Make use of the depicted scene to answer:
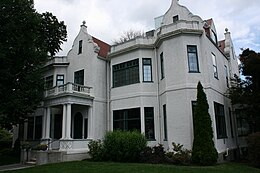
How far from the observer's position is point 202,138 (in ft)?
42.5

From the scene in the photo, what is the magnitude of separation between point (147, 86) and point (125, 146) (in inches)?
204

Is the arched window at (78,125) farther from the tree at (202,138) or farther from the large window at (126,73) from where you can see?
the tree at (202,138)

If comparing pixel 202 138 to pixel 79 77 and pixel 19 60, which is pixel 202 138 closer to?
pixel 79 77

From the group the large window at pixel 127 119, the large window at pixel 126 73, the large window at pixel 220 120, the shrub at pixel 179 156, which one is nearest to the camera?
the shrub at pixel 179 156

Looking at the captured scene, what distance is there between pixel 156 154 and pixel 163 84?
505 cm

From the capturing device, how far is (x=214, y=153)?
504 inches

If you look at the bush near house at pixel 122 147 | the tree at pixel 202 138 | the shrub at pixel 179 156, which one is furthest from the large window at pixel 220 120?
the bush near house at pixel 122 147

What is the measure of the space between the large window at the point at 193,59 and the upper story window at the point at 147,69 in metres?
3.55

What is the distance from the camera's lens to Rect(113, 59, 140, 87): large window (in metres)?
18.6

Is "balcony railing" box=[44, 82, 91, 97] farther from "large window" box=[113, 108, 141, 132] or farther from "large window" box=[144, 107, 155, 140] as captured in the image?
"large window" box=[144, 107, 155, 140]

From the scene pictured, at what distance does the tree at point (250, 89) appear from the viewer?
52.0 feet

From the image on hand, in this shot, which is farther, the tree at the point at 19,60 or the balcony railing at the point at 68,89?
the balcony railing at the point at 68,89

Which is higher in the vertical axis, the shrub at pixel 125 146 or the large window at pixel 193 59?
the large window at pixel 193 59

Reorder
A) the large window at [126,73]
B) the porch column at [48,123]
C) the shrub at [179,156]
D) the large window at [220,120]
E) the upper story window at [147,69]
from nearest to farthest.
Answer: the shrub at [179,156] → the large window at [220,120] → the upper story window at [147,69] → the large window at [126,73] → the porch column at [48,123]
